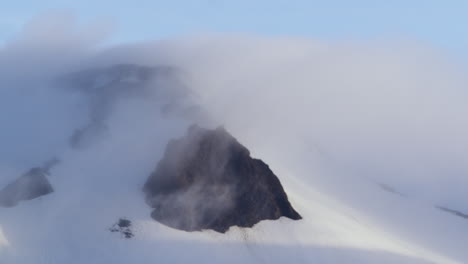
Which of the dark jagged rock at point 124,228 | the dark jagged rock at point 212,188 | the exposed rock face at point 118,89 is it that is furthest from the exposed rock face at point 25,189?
the exposed rock face at point 118,89

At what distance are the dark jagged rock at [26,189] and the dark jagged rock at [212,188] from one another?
13.3 metres

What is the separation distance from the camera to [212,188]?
124 m

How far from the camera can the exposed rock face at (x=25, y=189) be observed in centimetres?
11275

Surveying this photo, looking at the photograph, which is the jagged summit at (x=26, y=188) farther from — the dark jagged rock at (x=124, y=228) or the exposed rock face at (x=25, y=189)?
the dark jagged rock at (x=124, y=228)

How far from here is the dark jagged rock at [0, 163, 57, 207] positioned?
113 m

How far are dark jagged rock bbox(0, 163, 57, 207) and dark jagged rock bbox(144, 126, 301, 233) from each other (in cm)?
1328

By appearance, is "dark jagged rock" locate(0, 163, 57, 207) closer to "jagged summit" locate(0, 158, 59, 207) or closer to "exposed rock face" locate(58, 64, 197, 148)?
"jagged summit" locate(0, 158, 59, 207)

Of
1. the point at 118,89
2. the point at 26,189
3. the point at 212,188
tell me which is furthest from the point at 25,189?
the point at 118,89

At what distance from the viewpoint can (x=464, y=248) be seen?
138 m

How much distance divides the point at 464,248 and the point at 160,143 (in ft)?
160

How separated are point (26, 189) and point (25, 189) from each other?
0.42 ft

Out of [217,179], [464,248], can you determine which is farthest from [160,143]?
[464,248]

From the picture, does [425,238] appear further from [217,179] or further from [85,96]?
[85,96]

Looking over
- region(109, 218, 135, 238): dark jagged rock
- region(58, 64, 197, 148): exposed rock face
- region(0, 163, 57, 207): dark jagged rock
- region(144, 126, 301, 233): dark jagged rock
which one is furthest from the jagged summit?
region(58, 64, 197, 148): exposed rock face
